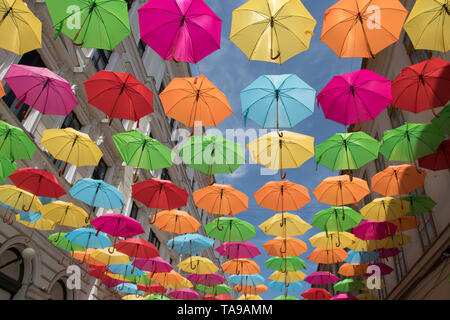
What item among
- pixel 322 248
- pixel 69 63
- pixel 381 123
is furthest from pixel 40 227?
pixel 381 123

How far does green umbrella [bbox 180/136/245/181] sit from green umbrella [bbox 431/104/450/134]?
16.3ft

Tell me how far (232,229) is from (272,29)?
7.25m

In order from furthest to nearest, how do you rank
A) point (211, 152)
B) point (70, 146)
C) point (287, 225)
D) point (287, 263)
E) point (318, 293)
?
→ point (318, 293) → point (287, 263) → point (287, 225) → point (211, 152) → point (70, 146)

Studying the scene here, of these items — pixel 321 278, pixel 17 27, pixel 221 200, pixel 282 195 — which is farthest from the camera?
pixel 321 278

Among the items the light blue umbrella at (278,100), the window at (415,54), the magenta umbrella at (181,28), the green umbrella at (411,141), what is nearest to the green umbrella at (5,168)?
the magenta umbrella at (181,28)

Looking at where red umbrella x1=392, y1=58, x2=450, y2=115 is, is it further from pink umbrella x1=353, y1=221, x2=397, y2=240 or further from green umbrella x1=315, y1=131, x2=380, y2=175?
pink umbrella x1=353, y1=221, x2=397, y2=240

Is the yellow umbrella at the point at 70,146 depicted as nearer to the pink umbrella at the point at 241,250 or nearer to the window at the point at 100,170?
the pink umbrella at the point at 241,250

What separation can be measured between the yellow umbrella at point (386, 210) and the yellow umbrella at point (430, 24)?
500 cm

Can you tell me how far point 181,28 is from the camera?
607cm

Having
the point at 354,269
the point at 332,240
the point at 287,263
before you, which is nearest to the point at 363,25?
the point at 332,240

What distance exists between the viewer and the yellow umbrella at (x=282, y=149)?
8320 millimetres

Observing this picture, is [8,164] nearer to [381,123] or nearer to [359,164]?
[359,164]

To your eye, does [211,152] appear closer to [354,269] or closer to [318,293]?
[354,269]

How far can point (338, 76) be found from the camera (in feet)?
21.7
